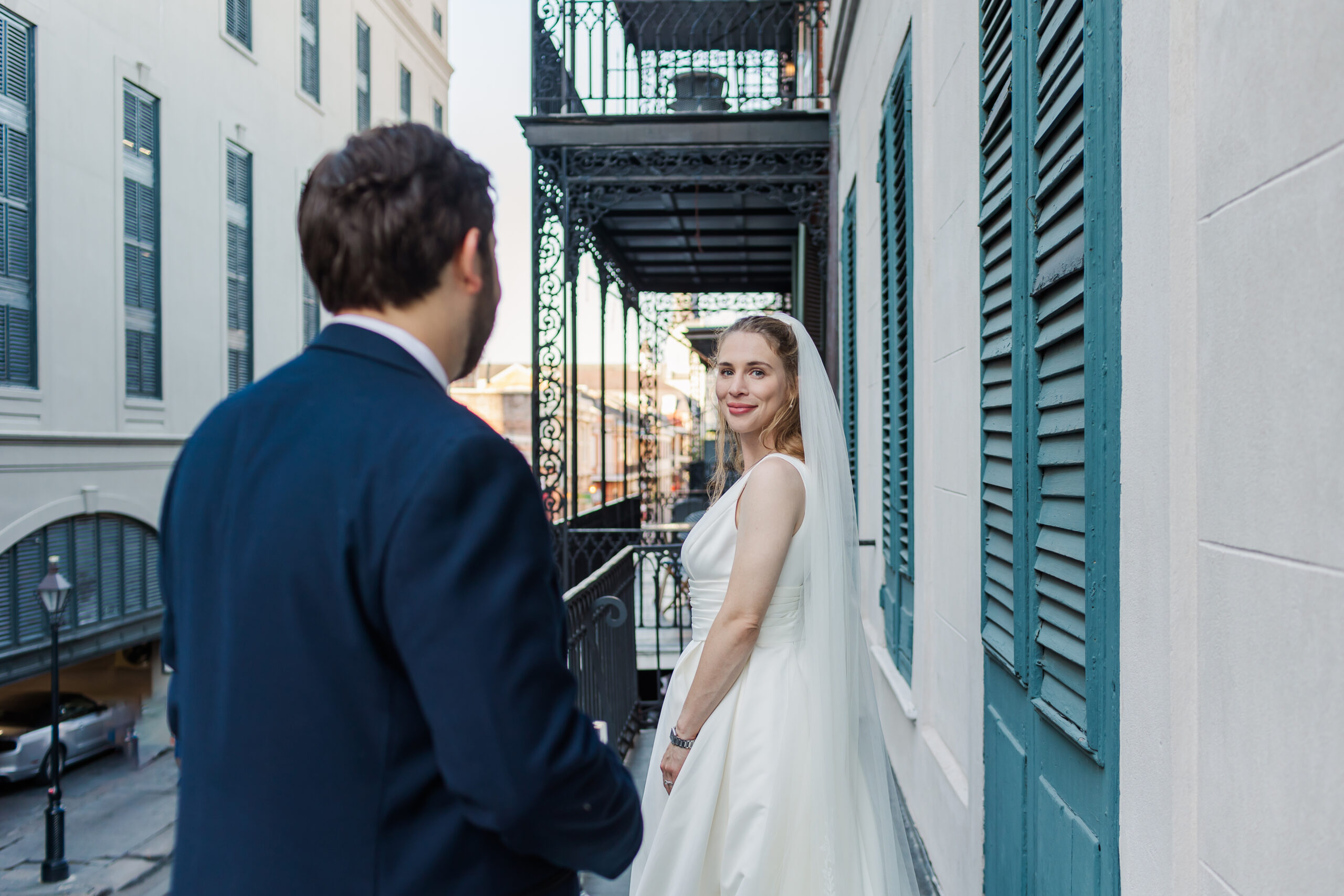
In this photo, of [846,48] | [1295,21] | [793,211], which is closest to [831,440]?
[1295,21]

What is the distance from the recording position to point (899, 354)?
4633 mm

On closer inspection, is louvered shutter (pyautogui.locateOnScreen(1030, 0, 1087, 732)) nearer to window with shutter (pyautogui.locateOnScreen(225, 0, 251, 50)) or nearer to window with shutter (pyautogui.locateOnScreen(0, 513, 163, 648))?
window with shutter (pyautogui.locateOnScreen(0, 513, 163, 648))

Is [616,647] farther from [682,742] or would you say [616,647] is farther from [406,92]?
[406,92]

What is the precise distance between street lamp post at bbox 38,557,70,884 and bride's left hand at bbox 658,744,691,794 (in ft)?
40.7

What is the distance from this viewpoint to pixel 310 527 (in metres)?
1.10

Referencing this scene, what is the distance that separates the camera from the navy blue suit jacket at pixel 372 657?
1081 mm

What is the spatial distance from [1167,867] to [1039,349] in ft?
3.79

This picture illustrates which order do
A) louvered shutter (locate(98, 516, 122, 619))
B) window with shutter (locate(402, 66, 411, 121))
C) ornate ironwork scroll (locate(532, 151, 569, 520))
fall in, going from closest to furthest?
ornate ironwork scroll (locate(532, 151, 569, 520))
louvered shutter (locate(98, 516, 122, 619))
window with shutter (locate(402, 66, 411, 121))

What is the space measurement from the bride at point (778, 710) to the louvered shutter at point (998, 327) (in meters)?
0.41

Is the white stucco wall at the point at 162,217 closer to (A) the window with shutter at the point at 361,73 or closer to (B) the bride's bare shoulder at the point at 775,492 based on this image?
(A) the window with shutter at the point at 361,73

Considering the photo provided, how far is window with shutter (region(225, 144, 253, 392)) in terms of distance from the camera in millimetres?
21719

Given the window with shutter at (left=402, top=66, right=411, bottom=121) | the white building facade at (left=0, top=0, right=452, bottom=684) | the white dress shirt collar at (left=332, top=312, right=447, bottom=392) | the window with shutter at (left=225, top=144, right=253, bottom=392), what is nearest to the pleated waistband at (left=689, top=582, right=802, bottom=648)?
the white dress shirt collar at (left=332, top=312, right=447, bottom=392)

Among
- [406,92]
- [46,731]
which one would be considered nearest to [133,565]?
[46,731]

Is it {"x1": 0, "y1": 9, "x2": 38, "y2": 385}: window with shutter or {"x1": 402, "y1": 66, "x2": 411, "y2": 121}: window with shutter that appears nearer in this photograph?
{"x1": 0, "y1": 9, "x2": 38, "y2": 385}: window with shutter
